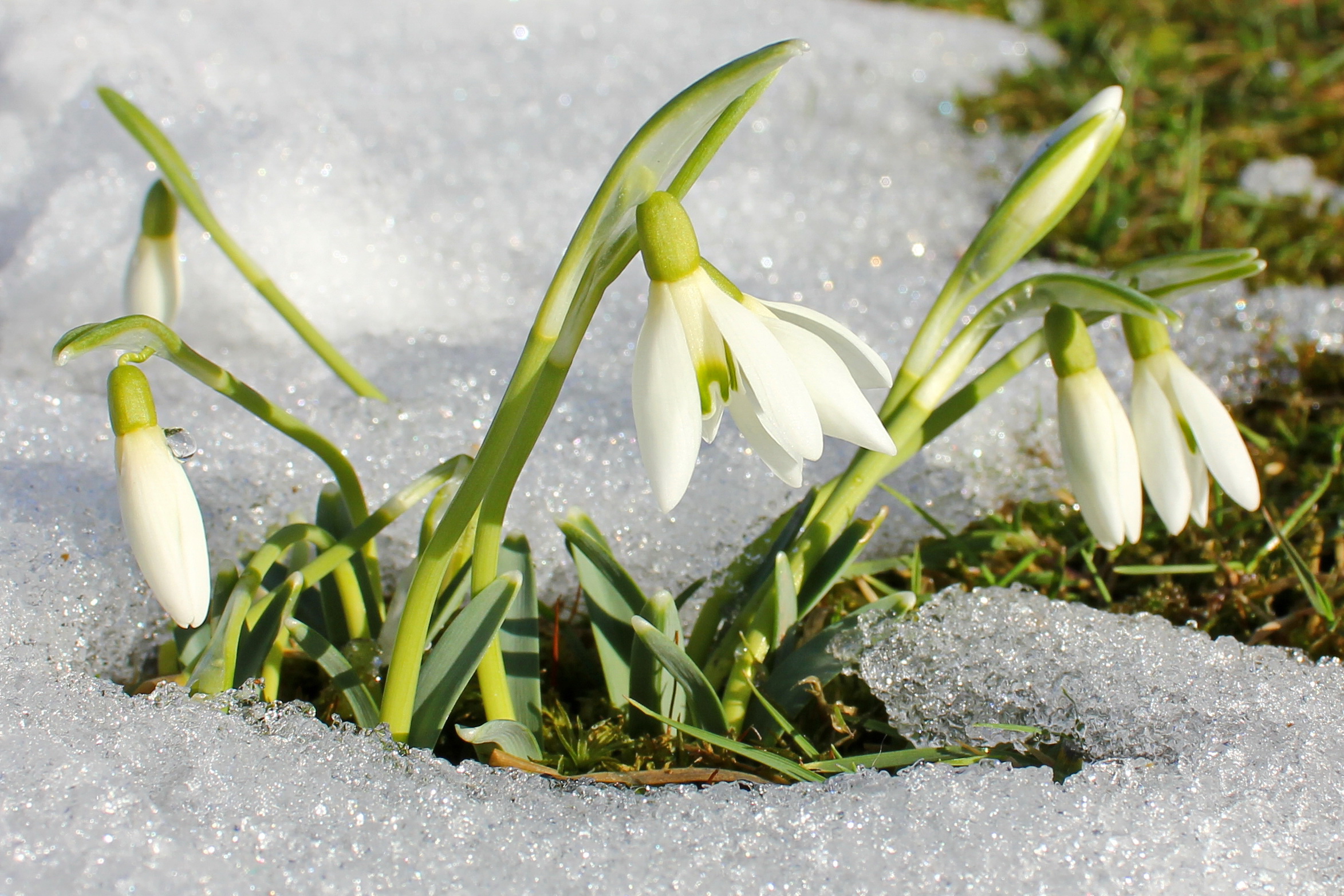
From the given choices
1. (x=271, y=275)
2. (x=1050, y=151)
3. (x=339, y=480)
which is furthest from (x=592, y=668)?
(x=271, y=275)

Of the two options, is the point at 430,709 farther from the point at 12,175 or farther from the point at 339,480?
the point at 12,175

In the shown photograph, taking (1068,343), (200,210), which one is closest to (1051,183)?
(1068,343)

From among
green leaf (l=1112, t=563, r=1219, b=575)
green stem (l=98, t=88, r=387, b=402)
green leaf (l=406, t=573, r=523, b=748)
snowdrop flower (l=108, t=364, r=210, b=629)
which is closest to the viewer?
snowdrop flower (l=108, t=364, r=210, b=629)

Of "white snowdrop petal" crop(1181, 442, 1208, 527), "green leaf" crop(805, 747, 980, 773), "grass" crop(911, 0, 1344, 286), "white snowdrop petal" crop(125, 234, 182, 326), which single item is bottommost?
"green leaf" crop(805, 747, 980, 773)

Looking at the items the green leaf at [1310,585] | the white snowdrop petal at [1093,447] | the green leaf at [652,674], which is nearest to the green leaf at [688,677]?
the green leaf at [652,674]

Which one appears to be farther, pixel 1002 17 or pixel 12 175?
pixel 1002 17

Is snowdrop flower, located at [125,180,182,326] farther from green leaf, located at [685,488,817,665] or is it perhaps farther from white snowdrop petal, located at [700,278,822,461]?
white snowdrop petal, located at [700,278,822,461]

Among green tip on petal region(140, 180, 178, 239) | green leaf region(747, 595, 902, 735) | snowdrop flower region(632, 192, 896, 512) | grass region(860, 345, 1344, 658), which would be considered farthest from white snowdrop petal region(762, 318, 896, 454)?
green tip on petal region(140, 180, 178, 239)
